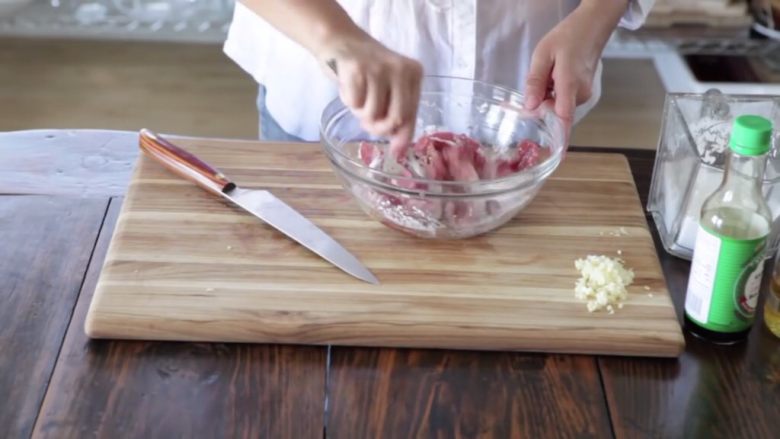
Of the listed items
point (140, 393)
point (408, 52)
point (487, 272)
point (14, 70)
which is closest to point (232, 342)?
point (140, 393)

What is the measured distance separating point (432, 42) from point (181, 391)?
1.81ft

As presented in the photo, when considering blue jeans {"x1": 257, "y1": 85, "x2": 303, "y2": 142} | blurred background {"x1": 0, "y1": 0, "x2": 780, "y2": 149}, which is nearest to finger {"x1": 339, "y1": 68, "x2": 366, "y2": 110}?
blue jeans {"x1": 257, "y1": 85, "x2": 303, "y2": 142}

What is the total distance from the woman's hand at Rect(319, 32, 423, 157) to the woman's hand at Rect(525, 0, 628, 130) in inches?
6.6

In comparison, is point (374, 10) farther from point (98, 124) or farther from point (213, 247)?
point (98, 124)

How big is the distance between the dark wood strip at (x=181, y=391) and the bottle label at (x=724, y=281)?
0.32 m

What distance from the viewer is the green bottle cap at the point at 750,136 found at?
0.74m

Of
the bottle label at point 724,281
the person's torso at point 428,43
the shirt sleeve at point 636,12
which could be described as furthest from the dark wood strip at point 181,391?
the shirt sleeve at point 636,12

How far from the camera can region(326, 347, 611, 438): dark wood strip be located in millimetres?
760

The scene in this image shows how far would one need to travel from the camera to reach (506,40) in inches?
46.2

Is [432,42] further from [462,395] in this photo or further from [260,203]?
[462,395]

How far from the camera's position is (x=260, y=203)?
0.98 meters

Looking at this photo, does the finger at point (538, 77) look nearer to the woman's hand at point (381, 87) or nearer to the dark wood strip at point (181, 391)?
the woman's hand at point (381, 87)

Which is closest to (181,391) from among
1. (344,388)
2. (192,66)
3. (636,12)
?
(344,388)

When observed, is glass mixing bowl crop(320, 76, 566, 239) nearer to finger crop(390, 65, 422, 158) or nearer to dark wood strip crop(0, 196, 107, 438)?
finger crop(390, 65, 422, 158)
